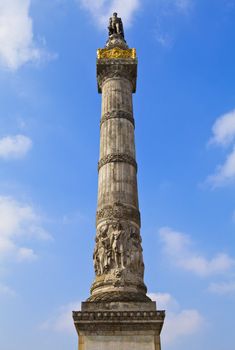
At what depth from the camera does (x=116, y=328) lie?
12.0m

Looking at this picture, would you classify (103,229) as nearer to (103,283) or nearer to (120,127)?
(103,283)

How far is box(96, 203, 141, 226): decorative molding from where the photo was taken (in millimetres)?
14125

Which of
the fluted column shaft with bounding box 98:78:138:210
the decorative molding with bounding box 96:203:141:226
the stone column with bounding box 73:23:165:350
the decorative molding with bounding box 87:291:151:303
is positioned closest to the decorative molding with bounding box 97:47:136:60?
the stone column with bounding box 73:23:165:350

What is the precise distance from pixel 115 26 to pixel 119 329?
1272 cm

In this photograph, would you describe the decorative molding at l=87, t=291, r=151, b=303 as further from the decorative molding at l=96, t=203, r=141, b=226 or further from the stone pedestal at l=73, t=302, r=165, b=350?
the decorative molding at l=96, t=203, r=141, b=226

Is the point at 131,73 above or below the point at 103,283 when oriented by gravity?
above

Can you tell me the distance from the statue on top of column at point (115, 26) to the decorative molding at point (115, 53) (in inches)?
63.9

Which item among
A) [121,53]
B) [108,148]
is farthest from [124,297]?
[121,53]

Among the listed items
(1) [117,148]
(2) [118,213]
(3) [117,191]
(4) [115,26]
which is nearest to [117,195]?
(3) [117,191]

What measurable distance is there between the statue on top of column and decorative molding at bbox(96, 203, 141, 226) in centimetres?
841

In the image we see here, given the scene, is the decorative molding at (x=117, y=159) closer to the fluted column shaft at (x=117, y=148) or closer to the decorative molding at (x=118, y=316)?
the fluted column shaft at (x=117, y=148)

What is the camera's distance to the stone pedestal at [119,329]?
11805mm

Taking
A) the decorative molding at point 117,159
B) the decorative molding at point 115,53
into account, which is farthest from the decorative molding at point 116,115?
the decorative molding at point 115,53

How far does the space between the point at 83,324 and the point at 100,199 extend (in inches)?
165
